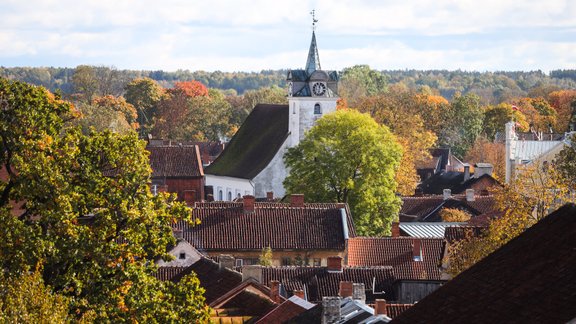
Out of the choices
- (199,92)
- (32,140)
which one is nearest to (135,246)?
(32,140)

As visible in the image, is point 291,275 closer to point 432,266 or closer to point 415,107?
point 432,266

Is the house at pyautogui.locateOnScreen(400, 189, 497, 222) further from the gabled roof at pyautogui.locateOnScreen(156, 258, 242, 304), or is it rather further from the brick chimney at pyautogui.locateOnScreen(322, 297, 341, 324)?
the brick chimney at pyautogui.locateOnScreen(322, 297, 341, 324)

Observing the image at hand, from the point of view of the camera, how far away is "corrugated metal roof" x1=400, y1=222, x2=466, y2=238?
73062mm

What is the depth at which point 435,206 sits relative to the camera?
84938 millimetres

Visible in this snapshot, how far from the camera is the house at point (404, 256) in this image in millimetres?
58812

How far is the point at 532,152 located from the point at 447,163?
50005 mm

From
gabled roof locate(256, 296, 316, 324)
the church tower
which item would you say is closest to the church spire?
the church tower

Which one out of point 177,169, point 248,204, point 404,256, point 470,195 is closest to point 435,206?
point 470,195

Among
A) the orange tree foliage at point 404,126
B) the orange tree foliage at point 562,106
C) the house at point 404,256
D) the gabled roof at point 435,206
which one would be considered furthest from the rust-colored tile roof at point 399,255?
the orange tree foliage at point 562,106

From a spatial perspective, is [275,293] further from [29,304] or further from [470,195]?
[470,195]

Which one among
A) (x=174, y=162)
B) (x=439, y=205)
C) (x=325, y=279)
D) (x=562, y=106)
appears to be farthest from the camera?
(x=562, y=106)

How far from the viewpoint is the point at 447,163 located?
465ft

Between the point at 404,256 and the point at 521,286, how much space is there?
42.8 metres

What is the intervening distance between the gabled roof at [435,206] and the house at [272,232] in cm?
1502
